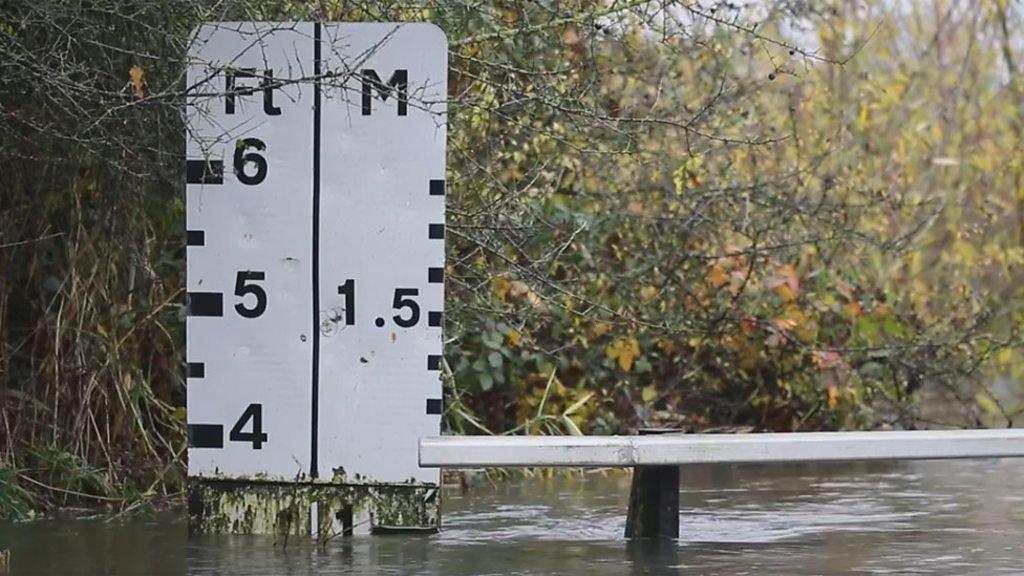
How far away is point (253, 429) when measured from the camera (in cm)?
616

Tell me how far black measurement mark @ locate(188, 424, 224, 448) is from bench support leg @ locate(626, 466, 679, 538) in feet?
4.81

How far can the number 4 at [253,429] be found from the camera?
20.2ft

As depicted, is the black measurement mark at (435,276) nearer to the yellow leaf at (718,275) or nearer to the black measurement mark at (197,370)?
the black measurement mark at (197,370)

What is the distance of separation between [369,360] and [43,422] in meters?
1.85

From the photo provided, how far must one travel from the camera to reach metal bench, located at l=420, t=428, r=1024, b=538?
576cm

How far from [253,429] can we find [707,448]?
157cm

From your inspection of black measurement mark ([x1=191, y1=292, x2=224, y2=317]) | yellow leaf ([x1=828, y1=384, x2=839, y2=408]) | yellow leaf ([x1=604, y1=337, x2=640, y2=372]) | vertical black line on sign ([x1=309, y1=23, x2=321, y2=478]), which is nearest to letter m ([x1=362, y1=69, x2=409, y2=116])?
vertical black line on sign ([x1=309, y1=23, x2=321, y2=478])

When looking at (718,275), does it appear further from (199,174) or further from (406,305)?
(199,174)

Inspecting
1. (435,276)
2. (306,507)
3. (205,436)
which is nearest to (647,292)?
(435,276)

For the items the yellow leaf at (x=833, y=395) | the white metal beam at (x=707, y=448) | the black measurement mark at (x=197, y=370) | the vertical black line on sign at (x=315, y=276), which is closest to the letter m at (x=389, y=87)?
the vertical black line on sign at (x=315, y=276)

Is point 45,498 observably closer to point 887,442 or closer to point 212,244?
point 212,244

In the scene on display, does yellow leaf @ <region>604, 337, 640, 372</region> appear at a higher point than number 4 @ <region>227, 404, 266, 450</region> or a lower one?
higher

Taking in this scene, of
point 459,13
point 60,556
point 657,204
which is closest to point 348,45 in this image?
point 459,13

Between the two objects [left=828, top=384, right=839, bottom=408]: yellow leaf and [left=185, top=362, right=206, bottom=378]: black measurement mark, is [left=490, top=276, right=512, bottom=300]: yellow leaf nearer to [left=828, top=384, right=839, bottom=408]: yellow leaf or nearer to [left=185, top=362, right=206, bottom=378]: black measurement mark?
[left=828, top=384, right=839, bottom=408]: yellow leaf
